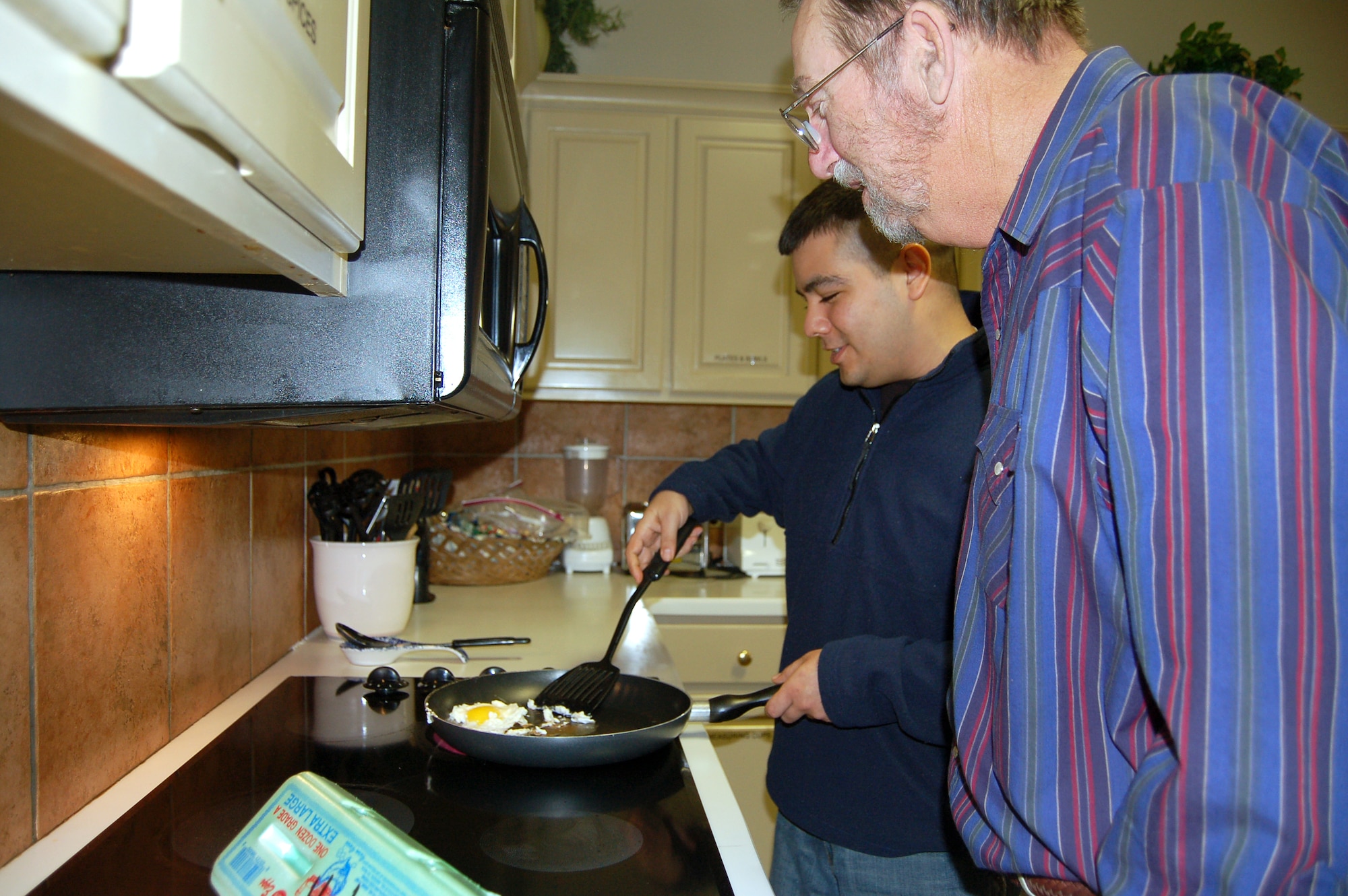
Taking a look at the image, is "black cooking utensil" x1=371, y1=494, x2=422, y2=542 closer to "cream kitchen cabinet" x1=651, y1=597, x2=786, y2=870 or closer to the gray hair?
"cream kitchen cabinet" x1=651, y1=597, x2=786, y2=870

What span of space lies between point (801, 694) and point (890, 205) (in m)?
0.65

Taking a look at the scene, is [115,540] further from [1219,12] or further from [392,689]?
[1219,12]

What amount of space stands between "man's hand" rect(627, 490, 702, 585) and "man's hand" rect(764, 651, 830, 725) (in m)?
0.39

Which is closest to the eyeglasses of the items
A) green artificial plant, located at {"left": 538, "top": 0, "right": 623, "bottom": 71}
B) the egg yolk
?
the egg yolk

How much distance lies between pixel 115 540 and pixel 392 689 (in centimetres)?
45

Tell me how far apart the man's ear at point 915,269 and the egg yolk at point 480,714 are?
850 mm

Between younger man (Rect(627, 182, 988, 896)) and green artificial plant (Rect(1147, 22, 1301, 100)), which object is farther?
green artificial plant (Rect(1147, 22, 1301, 100))

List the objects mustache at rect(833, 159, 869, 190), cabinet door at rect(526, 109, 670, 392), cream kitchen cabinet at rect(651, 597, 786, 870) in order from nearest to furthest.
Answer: mustache at rect(833, 159, 869, 190) < cream kitchen cabinet at rect(651, 597, 786, 870) < cabinet door at rect(526, 109, 670, 392)

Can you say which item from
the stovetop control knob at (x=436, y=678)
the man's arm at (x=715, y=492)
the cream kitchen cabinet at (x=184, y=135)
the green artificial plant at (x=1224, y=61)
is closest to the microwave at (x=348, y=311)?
the cream kitchen cabinet at (x=184, y=135)

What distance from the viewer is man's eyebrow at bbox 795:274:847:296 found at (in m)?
1.41

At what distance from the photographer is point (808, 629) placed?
1.40m

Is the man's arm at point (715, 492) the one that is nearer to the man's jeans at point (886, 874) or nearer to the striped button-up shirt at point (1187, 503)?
the man's jeans at point (886, 874)

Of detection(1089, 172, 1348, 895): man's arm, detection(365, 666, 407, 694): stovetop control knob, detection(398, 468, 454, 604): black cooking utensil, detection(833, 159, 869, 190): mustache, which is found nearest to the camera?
detection(1089, 172, 1348, 895): man's arm

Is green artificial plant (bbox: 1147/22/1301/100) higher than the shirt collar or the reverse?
higher
